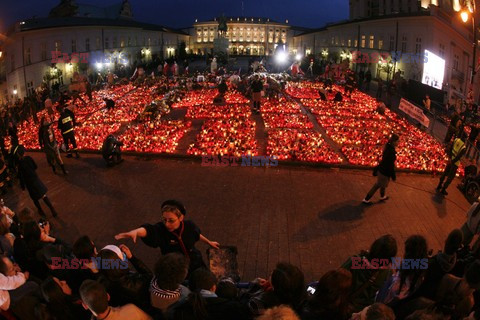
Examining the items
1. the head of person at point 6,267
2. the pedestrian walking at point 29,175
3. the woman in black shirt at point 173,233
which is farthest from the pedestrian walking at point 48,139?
the woman in black shirt at point 173,233

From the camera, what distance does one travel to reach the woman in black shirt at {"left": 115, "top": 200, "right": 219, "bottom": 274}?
4.53m

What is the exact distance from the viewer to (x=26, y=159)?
7855 mm

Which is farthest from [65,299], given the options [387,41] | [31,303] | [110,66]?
[110,66]

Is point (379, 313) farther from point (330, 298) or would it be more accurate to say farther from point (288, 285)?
point (288, 285)

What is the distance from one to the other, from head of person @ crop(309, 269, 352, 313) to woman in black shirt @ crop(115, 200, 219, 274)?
1869mm

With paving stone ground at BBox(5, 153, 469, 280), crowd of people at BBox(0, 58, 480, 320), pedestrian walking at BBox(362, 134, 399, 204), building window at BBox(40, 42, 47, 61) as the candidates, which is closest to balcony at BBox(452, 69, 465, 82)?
paving stone ground at BBox(5, 153, 469, 280)

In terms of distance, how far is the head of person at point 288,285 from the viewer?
10.9 ft

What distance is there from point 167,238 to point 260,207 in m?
4.30

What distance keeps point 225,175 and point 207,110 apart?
365 inches

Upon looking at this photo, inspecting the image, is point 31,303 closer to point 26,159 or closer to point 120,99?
point 26,159

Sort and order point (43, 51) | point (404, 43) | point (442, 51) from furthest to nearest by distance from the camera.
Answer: point (404, 43) < point (43, 51) < point (442, 51)

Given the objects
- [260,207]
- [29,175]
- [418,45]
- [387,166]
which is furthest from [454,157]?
[418,45]

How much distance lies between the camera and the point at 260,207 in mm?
8750

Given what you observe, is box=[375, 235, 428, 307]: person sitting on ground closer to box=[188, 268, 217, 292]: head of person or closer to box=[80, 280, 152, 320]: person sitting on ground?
box=[188, 268, 217, 292]: head of person
